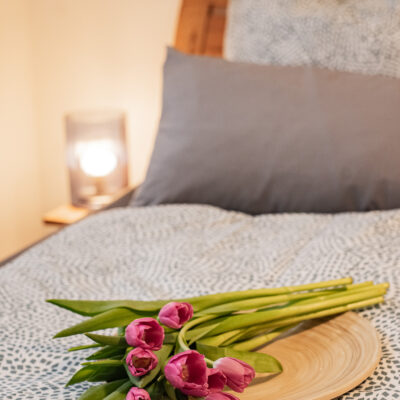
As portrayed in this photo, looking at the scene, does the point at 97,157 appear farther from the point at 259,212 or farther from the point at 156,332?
the point at 156,332

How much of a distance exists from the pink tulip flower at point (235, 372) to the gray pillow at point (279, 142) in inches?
34.4

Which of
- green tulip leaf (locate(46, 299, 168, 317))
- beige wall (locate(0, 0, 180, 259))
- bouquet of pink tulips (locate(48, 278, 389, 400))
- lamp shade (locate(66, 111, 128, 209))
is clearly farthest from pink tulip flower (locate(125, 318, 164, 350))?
beige wall (locate(0, 0, 180, 259))

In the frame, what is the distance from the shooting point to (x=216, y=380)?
58cm

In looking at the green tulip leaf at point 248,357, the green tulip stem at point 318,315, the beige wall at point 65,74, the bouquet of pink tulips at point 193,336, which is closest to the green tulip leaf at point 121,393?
the bouquet of pink tulips at point 193,336

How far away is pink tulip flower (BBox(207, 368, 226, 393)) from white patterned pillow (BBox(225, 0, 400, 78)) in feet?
3.99

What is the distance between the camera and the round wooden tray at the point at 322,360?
0.70 meters

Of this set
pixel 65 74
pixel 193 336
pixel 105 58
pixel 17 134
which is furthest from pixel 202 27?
pixel 193 336

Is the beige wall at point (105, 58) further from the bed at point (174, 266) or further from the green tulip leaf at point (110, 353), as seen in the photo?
the green tulip leaf at point (110, 353)

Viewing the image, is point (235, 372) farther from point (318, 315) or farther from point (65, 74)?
point (65, 74)

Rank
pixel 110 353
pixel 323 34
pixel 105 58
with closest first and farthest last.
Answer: pixel 110 353
pixel 323 34
pixel 105 58

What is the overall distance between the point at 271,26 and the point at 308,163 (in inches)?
18.6

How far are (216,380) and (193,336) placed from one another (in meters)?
0.13

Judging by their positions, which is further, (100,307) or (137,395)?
(100,307)

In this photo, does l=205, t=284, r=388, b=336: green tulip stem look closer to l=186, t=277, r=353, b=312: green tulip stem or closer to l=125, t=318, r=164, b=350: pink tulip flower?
l=186, t=277, r=353, b=312: green tulip stem
